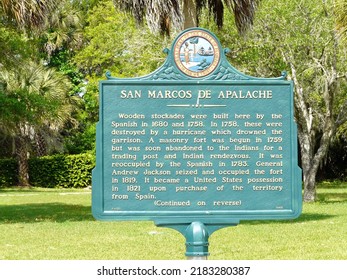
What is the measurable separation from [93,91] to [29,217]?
14896 mm

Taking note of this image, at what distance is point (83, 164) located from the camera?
40844mm

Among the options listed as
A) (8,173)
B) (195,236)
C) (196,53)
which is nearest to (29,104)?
(196,53)

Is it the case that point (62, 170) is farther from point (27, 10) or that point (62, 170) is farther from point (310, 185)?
point (27, 10)

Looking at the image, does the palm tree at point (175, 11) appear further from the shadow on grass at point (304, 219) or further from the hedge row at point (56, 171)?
the hedge row at point (56, 171)

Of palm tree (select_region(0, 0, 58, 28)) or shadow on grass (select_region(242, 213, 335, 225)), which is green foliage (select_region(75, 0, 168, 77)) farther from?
shadow on grass (select_region(242, 213, 335, 225))

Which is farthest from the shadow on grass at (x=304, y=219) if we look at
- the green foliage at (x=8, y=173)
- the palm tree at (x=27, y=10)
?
the green foliage at (x=8, y=173)

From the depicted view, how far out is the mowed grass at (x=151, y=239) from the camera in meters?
12.5

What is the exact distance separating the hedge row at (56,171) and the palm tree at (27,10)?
72.2 ft

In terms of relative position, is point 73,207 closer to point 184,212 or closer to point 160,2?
point 160,2

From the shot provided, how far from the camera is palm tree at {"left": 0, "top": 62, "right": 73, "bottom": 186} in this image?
847 inches

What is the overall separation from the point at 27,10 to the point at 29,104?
13.7 feet

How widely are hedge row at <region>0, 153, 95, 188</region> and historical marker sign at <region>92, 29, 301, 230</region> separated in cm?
3241

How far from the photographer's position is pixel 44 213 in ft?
74.0
